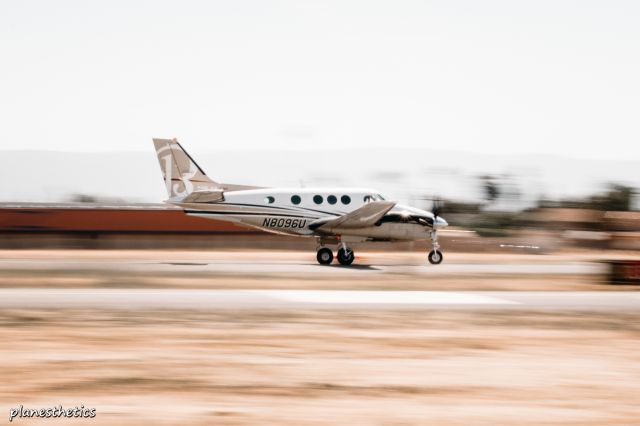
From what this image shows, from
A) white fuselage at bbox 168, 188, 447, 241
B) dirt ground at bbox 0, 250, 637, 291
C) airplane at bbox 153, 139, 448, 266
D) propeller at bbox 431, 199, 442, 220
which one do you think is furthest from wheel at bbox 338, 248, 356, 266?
propeller at bbox 431, 199, 442, 220

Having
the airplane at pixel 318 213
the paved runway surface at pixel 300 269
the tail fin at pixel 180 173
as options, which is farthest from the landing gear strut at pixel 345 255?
the tail fin at pixel 180 173

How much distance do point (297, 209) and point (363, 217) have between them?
3087 millimetres

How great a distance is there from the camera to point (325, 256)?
3978 cm

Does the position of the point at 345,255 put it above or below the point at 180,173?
below

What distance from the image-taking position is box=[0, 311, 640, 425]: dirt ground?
33.8 ft

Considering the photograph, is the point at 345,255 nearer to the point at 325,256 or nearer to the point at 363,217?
the point at 325,256

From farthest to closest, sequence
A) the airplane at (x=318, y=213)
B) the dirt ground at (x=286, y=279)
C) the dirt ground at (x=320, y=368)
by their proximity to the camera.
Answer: the airplane at (x=318, y=213) → the dirt ground at (x=286, y=279) → the dirt ground at (x=320, y=368)

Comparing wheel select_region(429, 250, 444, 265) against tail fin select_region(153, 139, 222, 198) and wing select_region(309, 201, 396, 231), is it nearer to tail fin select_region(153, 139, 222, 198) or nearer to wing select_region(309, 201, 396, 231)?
→ wing select_region(309, 201, 396, 231)

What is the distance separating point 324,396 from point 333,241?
28.9 metres

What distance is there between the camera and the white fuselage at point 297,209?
3919 cm

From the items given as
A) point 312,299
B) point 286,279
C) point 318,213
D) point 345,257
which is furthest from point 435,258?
point 312,299

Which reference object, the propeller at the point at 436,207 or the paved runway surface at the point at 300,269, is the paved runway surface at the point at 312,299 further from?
the propeller at the point at 436,207

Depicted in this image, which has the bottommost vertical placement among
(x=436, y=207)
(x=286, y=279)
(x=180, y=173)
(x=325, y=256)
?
(x=286, y=279)

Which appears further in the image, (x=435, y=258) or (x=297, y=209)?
(x=435, y=258)
